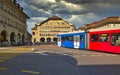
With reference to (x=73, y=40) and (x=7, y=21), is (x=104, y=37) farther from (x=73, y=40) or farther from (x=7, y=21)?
(x=7, y=21)

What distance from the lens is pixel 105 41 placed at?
31422 mm

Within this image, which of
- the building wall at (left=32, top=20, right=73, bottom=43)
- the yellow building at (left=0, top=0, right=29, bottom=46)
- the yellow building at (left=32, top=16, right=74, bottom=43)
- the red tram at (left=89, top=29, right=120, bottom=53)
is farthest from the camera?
the building wall at (left=32, top=20, right=73, bottom=43)

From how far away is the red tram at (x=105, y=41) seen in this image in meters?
29.1

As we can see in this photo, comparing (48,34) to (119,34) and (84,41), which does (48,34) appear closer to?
(84,41)

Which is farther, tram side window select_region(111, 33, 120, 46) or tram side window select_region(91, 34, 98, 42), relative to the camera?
tram side window select_region(91, 34, 98, 42)

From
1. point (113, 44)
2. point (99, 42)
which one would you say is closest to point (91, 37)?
point (99, 42)

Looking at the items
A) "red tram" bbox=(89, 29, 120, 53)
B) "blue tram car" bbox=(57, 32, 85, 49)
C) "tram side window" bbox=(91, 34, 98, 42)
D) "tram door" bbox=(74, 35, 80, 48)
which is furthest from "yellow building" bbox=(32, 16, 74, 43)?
"red tram" bbox=(89, 29, 120, 53)

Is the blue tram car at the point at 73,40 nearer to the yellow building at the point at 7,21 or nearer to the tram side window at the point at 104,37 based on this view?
the tram side window at the point at 104,37

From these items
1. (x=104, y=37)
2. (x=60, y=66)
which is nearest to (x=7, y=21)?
(x=104, y=37)

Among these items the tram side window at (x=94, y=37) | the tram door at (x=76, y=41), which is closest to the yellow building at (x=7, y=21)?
the tram door at (x=76, y=41)

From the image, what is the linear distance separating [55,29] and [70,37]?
102160 millimetres

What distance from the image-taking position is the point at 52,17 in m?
151

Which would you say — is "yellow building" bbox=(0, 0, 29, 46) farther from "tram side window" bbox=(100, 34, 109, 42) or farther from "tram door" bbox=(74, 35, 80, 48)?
"tram side window" bbox=(100, 34, 109, 42)

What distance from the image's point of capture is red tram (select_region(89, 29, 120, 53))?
29.1 metres
